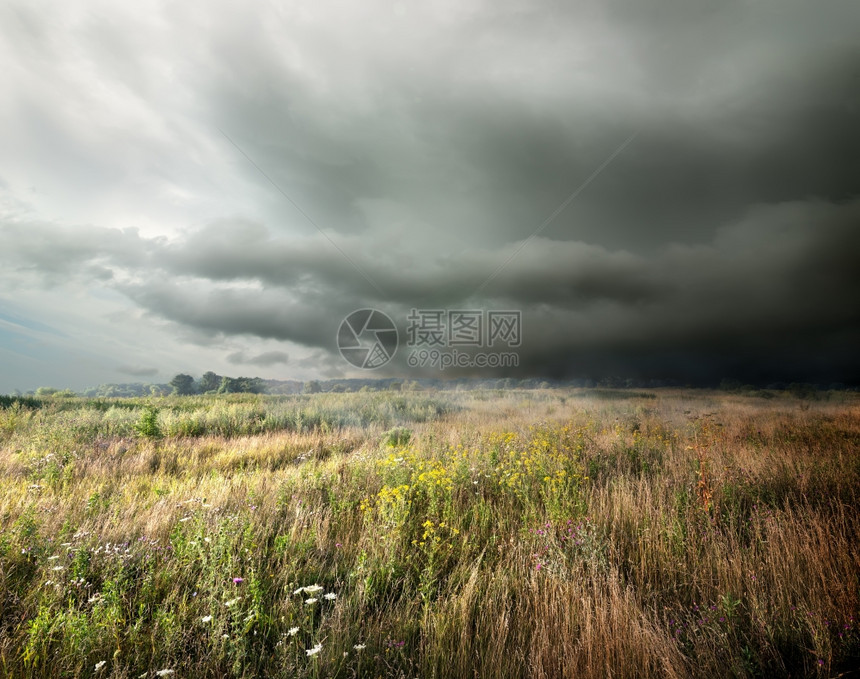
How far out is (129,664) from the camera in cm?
251

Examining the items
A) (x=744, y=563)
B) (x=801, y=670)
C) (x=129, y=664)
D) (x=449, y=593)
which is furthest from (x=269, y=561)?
(x=744, y=563)

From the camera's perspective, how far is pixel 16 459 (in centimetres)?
772

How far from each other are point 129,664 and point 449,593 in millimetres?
2436

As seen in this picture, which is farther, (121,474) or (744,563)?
(121,474)

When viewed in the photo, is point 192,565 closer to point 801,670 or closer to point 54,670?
point 54,670

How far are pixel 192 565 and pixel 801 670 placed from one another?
5.11 m

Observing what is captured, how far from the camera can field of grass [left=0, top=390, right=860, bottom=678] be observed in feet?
8.27

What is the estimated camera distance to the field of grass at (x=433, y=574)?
2521mm

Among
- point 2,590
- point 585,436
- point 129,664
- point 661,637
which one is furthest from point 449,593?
point 585,436

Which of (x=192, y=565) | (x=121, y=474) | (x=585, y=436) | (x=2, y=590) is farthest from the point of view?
(x=585, y=436)

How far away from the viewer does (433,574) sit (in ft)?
11.7

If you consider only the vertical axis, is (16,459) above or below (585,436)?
below

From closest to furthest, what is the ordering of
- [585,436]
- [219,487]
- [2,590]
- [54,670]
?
[54,670], [2,590], [219,487], [585,436]

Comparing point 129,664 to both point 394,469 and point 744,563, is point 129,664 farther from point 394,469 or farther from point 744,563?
point 744,563
